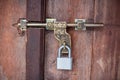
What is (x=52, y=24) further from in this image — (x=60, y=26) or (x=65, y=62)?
(x=65, y=62)

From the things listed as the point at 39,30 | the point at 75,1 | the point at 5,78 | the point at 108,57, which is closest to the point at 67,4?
the point at 75,1

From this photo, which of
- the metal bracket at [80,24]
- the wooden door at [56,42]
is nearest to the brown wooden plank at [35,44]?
the wooden door at [56,42]

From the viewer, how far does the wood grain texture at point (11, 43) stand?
91 cm

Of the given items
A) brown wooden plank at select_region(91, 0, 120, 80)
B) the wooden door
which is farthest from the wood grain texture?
brown wooden plank at select_region(91, 0, 120, 80)

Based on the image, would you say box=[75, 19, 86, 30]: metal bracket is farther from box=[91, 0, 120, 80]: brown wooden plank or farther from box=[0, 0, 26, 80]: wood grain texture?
box=[0, 0, 26, 80]: wood grain texture

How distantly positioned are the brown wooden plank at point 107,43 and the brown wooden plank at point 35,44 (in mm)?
190

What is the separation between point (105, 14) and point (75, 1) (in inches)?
4.6

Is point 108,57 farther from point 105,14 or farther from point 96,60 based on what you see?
point 105,14

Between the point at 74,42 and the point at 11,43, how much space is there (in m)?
0.23

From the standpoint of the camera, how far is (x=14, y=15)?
0.91 m

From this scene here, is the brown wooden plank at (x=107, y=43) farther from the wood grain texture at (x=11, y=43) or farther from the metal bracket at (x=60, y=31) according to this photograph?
the wood grain texture at (x=11, y=43)

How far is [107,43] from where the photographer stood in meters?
0.89

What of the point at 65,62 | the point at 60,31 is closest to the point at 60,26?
the point at 60,31

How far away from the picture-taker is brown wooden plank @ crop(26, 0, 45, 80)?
88cm
